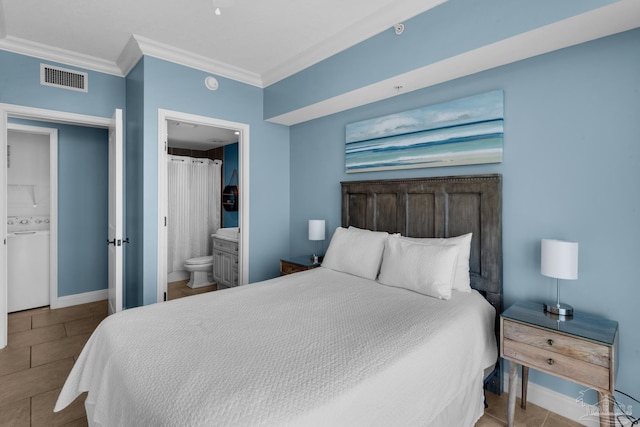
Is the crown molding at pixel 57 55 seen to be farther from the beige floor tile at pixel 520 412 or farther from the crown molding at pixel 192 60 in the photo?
the beige floor tile at pixel 520 412

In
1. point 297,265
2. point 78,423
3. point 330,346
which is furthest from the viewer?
point 297,265

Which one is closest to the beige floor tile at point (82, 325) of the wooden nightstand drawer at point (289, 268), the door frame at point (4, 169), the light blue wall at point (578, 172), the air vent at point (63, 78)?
the door frame at point (4, 169)

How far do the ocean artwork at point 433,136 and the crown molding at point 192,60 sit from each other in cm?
130

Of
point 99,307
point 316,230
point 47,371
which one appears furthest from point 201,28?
point 99,307

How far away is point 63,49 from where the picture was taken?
2.97 m

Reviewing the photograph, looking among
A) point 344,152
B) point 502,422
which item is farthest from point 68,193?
point 502,422

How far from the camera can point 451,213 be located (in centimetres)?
246

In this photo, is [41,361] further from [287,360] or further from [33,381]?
[287,360]

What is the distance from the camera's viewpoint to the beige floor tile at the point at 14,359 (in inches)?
99.3

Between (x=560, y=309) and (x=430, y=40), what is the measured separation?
6.23 ft

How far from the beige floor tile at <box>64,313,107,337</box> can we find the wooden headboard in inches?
119

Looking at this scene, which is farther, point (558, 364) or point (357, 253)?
point (357, 253)

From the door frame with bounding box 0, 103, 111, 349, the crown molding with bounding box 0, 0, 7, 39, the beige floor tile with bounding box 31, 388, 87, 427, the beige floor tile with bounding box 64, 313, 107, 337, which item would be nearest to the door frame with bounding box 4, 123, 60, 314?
the beige floor tile with bounding box 64, 313, 107, 337

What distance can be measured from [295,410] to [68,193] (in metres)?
4.34
